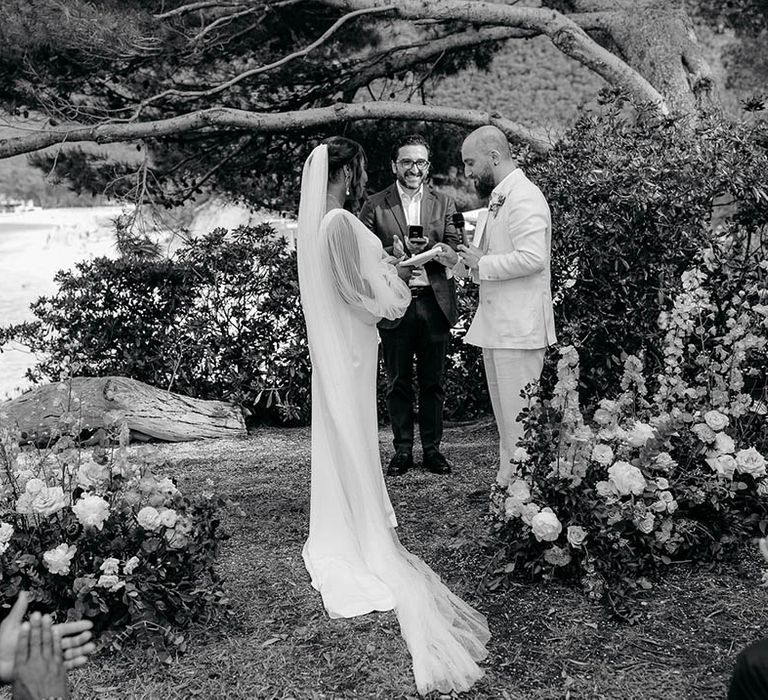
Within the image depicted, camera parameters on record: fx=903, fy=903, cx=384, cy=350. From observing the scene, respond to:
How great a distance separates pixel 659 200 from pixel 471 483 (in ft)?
6.88

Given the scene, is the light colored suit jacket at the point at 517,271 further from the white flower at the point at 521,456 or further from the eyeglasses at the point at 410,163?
the eyeglasses at the point at 410,163

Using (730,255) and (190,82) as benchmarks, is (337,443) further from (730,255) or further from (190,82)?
(190,82)

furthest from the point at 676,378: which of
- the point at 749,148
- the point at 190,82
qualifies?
the point at 190,82

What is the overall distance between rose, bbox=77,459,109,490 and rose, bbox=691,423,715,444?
8.17ft

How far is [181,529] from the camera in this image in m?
3.39

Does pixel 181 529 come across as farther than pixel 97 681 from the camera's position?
Yes

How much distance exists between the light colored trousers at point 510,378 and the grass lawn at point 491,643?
0.53 metres

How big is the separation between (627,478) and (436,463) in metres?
2.25

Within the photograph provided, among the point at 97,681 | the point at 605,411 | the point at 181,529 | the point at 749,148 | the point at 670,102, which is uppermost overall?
the point at 670,102

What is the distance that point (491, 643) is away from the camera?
3.36m

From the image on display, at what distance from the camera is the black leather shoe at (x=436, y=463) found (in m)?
5.70

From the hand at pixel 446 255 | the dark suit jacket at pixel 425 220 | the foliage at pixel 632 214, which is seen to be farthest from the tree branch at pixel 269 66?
the hand at pixel 446 255

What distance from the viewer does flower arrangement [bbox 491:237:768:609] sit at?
12.0 ft

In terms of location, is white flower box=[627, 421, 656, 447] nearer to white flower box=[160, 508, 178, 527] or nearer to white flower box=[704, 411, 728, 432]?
white flower box=[704, 411, 728, 432]
